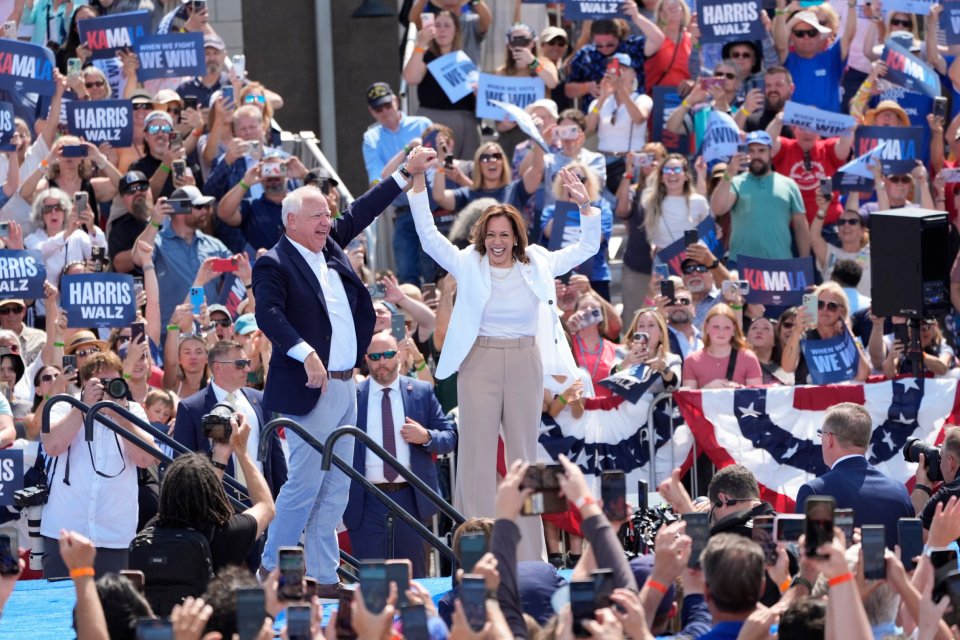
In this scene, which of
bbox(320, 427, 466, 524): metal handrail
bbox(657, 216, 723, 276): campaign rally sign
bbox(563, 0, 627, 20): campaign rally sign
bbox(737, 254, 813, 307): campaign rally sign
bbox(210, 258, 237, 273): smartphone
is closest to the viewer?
bbox(320, 427, 466, 524): metal handrail

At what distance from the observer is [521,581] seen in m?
7.29

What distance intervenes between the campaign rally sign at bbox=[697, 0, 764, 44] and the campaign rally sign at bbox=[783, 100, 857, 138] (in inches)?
36.5

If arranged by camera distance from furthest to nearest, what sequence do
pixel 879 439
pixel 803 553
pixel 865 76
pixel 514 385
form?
pixel 865 76
pixel 879 439
pixel 514 385
pixel 803 553

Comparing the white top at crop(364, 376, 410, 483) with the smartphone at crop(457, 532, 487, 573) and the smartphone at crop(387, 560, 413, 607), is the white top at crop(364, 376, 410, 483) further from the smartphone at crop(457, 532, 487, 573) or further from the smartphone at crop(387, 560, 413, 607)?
the smartphone at crop(387, 560, 413, 607)

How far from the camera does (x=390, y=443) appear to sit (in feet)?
36.4

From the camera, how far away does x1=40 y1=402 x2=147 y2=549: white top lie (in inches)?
Result: 390

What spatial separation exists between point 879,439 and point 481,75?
4.88 meters

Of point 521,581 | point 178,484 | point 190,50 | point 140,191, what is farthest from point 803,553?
point 190,50

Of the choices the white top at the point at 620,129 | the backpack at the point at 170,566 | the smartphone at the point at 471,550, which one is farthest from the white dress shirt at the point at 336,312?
the white top at the point at 620,129

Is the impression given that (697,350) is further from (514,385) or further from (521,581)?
(521,581)

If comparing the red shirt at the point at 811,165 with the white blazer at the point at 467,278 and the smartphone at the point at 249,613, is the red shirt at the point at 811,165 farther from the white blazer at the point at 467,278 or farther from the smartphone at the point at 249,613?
the smartphone at the point at 249,613

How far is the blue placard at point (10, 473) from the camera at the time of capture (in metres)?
10.6

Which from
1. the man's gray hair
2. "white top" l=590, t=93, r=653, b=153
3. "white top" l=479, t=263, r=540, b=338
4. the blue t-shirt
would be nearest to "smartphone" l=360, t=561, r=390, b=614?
the man's gray hair

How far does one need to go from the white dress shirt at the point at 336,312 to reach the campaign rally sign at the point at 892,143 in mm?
6280
